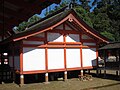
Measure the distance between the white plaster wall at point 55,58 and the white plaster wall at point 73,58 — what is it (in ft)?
1.99

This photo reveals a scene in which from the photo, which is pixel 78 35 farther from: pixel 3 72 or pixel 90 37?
pixel 3 72

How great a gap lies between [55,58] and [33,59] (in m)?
1.89

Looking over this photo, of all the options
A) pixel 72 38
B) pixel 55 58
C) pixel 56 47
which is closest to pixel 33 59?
pixel 55 58

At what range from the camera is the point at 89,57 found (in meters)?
18.8

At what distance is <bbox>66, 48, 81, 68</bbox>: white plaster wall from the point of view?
1762 cm

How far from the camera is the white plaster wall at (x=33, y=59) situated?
613 inches

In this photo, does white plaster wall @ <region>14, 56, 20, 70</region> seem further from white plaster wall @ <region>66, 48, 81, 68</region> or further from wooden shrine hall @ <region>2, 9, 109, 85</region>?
white plaster wall @ <region>66, 48, 81, 68</region>

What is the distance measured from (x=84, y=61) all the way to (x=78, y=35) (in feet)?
7.43

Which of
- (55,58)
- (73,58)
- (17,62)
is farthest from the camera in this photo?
(73,58)

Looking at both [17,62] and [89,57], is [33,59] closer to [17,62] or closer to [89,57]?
[17,62]

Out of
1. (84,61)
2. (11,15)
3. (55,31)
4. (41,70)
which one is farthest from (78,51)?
(11,15)

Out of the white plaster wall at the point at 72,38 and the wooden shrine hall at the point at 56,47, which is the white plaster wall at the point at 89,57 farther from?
the white plaster wall at the point at 72,38

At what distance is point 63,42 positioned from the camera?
17.4 m

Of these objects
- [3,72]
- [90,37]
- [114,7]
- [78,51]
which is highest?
[114,7]
